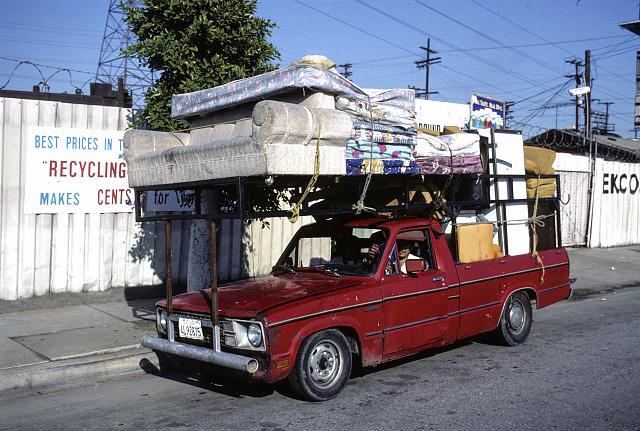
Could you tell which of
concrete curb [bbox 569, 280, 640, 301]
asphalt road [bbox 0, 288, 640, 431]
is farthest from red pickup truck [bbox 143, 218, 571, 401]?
concrete curb [bbox 569, 280, 640, 301]

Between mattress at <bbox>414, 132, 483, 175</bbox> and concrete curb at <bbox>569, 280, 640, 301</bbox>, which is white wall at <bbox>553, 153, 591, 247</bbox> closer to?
concrete curb at <bbox>569, 280, 640, 301</bbox>

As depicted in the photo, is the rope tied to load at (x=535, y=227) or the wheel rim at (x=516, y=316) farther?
the rope tied to load at (x=535, y=227)

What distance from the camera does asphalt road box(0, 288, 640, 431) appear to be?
5.40 metres

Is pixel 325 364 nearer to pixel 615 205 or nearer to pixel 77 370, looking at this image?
pixel 77 370

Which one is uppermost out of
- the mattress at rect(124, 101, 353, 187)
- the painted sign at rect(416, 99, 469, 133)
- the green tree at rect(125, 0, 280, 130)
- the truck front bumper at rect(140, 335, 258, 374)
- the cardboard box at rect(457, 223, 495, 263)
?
the painted sign at rect(416, 99, 469, 133)

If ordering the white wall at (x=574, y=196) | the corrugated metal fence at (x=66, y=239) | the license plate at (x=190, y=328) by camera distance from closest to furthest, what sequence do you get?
the license plate at (x=190, y=328), the corrugated metal fence at (x=66, y=239), the white wall at (x=574, y=196)

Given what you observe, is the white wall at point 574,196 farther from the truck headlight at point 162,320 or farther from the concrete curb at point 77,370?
the truck headlight at point 162,320

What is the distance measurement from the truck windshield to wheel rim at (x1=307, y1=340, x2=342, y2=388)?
0.92 m

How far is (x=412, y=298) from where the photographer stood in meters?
6.63

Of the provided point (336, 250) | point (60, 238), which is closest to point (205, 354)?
point (336, 250)

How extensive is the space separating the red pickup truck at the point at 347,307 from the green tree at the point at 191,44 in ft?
8.06

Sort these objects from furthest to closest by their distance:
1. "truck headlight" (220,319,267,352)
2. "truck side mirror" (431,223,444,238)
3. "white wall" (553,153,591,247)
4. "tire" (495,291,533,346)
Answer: "white wall" (553,153,591,247) < "tire" (495,291,533,346) < "truck side mirror" (431,223,444,238) < "truck headlight" (220,319,267,352)

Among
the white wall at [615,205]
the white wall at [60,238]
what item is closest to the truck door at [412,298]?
the white wall at [60,238]

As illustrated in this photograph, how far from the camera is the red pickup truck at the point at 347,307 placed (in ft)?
18.4
